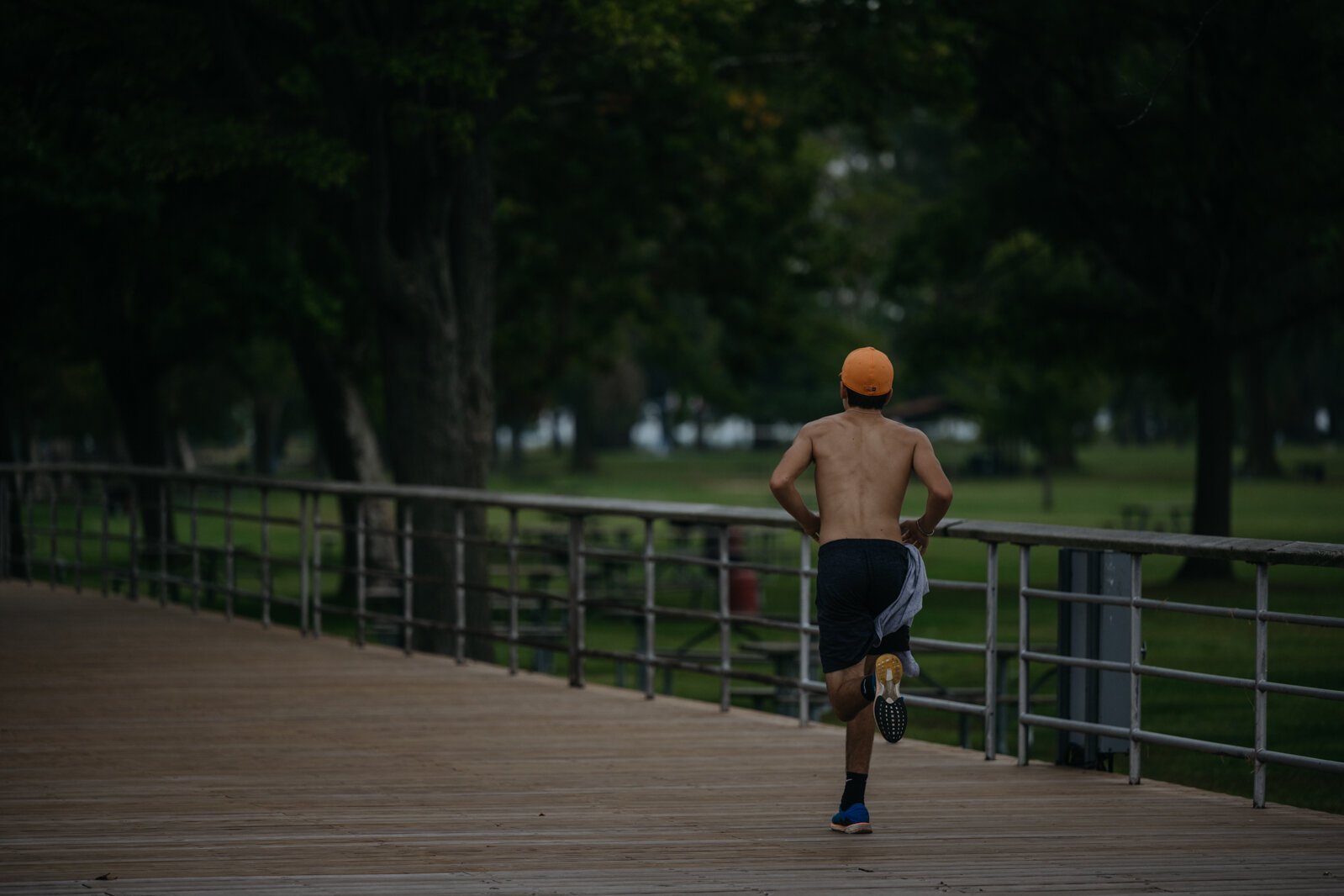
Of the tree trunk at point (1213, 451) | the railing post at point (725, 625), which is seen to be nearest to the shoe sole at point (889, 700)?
the railing post at point (725, 625)

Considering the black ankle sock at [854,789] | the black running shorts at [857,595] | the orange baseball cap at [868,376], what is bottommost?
the black ankle sock at [854,789]

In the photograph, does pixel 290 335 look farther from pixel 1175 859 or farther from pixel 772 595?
pixel 1175 859

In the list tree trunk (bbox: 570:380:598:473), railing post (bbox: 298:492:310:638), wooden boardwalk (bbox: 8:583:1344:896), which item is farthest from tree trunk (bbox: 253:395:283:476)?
wooden boardwalk (bbox: 8:583:1344:896)

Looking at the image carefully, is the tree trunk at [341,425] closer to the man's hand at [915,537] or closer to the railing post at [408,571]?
the railing post at [408,571]

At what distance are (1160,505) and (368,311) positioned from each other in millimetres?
27468

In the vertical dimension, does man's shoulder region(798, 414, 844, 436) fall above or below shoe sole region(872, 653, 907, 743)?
above

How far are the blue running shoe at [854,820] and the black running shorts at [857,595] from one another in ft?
1.92

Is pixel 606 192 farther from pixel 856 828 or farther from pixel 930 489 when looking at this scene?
pixel 856 828

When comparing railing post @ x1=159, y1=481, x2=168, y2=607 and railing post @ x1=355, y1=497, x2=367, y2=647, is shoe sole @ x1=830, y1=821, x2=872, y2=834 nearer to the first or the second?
railing post @ x1=355, y1=497, x2=367, y2=647

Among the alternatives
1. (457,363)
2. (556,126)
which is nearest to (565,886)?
(457,363)

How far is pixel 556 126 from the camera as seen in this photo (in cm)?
2630

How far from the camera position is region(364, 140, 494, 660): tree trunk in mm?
17969

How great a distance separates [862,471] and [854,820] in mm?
1393

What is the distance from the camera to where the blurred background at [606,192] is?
17.4 meters
